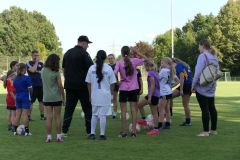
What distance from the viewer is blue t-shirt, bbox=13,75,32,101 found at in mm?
8453

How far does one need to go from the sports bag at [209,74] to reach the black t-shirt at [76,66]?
2.57 m

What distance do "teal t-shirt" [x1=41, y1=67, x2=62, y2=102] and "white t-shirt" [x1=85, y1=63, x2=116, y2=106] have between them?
2.17ft

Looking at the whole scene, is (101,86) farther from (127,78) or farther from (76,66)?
(76,66)

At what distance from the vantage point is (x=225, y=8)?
6894 cm

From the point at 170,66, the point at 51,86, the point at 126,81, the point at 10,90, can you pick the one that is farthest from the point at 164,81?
the point at 10,90

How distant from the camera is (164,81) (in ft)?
29.8

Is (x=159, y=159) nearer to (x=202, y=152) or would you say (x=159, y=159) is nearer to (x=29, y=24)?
(x=202, y=152)

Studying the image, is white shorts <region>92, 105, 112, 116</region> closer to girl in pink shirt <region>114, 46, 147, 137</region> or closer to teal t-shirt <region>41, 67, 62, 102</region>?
girl in pink shirt <region>114, 46, 147, 137</region>

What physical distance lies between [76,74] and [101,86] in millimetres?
797

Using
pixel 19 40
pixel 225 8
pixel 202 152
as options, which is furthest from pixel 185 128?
pixel 19 40

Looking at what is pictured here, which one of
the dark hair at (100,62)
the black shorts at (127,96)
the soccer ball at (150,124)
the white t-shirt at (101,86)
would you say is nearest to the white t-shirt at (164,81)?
the soccer ball at (150,124)

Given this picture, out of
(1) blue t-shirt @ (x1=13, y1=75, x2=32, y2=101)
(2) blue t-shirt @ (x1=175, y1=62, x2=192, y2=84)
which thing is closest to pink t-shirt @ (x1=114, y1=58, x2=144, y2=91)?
(2) blue t-shirt @ (x1=175, y1=62, x2=192, y2=84)

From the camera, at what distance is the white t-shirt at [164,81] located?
29.6 feet

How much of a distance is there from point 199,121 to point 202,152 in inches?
177
